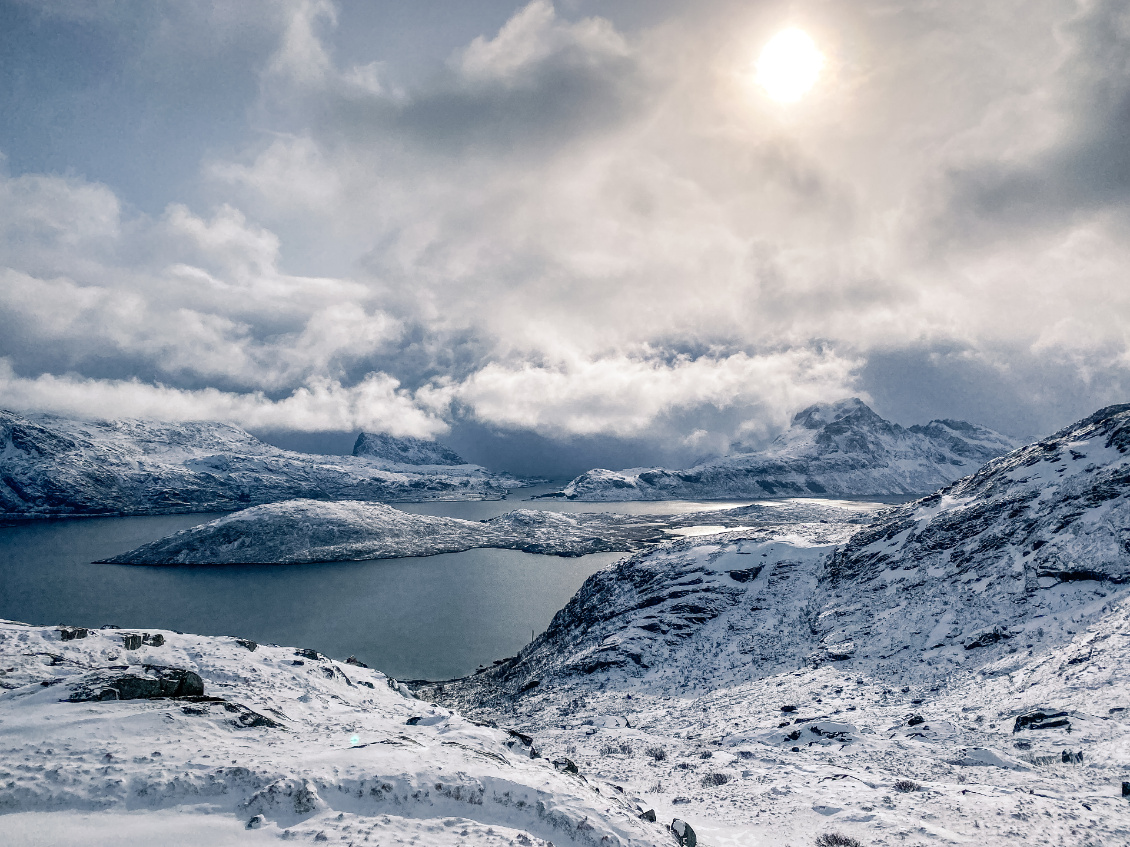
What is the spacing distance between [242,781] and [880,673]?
130ft

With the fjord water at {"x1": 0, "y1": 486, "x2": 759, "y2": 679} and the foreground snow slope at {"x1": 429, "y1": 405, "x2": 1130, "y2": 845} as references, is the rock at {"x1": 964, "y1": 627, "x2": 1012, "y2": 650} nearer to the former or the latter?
the foreground snow slope at {"x1": 429, "y1": 405, "x2": 1130, "y2": 845}

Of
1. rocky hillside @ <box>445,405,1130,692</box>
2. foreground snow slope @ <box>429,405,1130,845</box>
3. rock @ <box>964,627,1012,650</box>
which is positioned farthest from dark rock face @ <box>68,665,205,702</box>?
rock @ <box>964,627,1012,650</box>

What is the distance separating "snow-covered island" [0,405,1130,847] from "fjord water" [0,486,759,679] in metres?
19.2

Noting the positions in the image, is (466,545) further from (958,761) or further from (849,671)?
(958,761)

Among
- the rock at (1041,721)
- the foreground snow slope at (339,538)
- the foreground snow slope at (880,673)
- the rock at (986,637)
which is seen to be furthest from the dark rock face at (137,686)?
the foreground snow slope at (339,538)

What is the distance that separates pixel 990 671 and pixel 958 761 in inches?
526

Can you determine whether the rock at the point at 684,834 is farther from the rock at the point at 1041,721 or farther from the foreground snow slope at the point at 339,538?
the foreground snow slope at the point at 339,538

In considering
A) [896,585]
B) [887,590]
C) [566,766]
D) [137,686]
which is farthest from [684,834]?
[896,585]

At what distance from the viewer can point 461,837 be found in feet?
38.0

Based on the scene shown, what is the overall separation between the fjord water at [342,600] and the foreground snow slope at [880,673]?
19.0 m

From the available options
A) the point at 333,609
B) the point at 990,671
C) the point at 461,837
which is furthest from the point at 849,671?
the point at 333,609

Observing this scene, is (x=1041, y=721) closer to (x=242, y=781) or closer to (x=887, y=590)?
(x=887, y=590)

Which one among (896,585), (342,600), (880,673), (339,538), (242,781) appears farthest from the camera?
(339,538)

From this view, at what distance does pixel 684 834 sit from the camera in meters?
15.2
